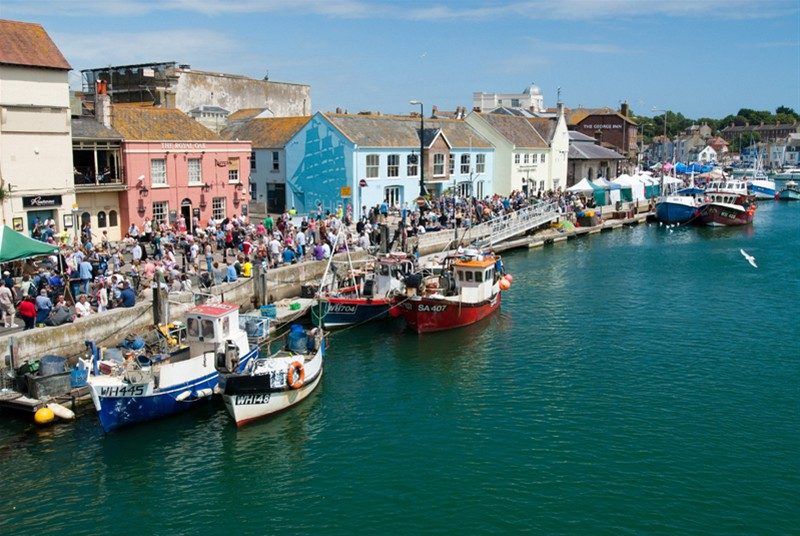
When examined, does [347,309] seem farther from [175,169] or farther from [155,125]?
[155,125]

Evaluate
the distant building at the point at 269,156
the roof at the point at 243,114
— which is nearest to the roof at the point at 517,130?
the roof at the point at 243,114

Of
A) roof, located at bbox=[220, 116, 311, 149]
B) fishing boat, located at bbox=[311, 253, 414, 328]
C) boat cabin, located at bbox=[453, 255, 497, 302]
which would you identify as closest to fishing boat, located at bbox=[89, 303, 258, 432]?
fishing boat, located at bbox=[311, 253, 414, 328]

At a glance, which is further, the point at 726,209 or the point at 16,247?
Result: the point at 726,209

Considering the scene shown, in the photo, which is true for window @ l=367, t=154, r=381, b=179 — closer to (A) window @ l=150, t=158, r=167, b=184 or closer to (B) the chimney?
(A) window @ l=150, t=158, r=167, b=184

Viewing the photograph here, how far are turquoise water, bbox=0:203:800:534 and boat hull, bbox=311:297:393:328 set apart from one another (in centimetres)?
61

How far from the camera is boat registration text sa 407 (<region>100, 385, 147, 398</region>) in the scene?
2058 cm

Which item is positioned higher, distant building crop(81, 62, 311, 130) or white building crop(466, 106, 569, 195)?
distant building crop(81, 62, 311, 130)

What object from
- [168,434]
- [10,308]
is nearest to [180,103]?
[10,308]

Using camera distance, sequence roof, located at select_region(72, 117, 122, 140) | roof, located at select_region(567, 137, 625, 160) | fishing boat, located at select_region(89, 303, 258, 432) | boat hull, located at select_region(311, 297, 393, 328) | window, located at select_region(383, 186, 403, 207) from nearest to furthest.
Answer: fishing boat, located at select_region(89, 303, 258, 432)
boat hull, located at select_region(311, 297, 393, 328)
roof, located at select_region(72, 117, 122, 140)
window, located at select_region(383, 186, 403, 207)
roof, located at select_region(567, 137, 625, 160)

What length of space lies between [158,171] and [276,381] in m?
22.5

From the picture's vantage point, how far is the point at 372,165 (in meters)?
53.0

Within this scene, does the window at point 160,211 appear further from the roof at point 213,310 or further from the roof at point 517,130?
the roof at point 517,130

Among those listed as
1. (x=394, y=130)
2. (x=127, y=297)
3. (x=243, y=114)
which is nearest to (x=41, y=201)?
(x=127, y=297)

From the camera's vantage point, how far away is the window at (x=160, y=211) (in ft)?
134
